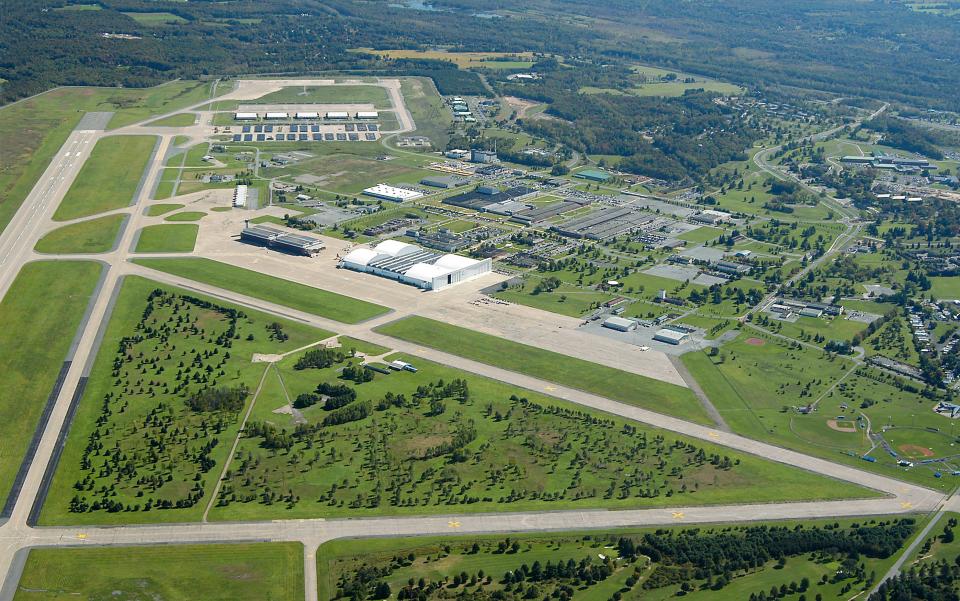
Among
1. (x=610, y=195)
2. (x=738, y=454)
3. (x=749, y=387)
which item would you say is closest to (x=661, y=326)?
(x=749, y=387)

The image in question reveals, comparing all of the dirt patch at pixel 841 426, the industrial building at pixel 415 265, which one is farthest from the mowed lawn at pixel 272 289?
the dirt patch at pixel 841 426

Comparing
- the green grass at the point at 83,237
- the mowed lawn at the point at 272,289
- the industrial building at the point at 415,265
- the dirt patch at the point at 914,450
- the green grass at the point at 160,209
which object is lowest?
the green grass at the point at 83,237

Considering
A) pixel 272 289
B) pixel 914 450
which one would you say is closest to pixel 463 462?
pixel 914 450

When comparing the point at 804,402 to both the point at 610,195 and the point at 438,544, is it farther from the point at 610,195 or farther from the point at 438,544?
the point at 610,195

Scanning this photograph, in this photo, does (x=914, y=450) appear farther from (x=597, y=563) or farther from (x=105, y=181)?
(x=105, y=181)

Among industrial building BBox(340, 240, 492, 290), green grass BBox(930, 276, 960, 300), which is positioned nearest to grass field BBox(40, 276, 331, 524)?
industrial building BBox(340, 240, 492, 290)

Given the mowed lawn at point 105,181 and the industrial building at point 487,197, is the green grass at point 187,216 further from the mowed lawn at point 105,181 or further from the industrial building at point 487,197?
the industrial building at point 487,197
